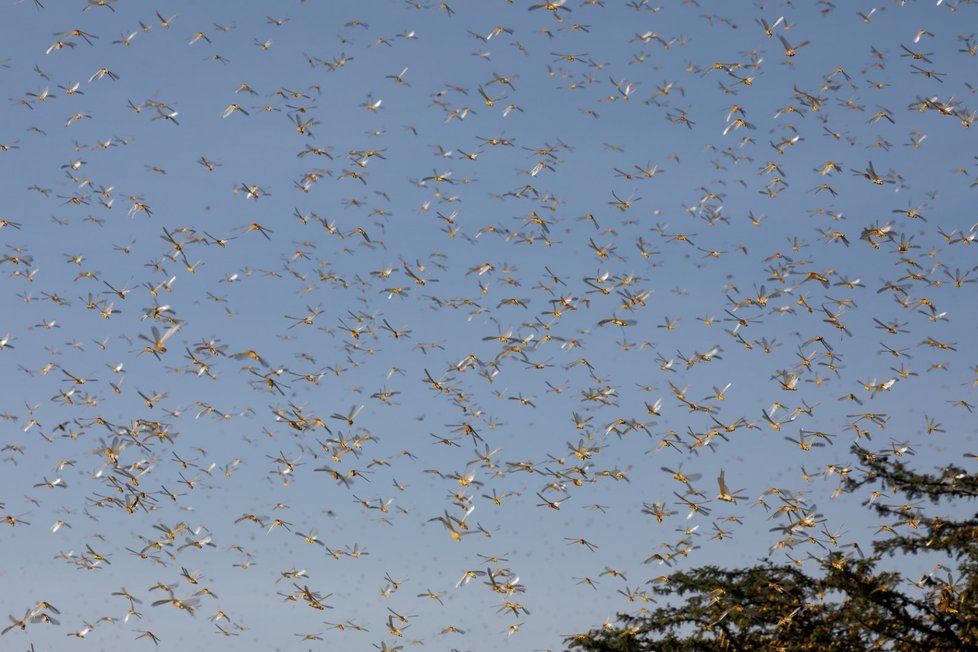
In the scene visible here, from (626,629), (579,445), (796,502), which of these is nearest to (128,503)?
(579,445)

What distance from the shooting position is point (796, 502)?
22.4 metres

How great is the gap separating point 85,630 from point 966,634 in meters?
17.9

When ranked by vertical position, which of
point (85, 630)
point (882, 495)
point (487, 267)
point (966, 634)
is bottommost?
point (966, 634)

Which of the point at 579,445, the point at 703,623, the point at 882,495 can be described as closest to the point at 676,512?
the point at 579,445

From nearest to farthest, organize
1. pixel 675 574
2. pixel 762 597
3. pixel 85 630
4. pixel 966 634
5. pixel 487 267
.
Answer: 1. pixel 85 630
2. pixel 966 634
3. pixel 487 267
4. pixel 762 597
5. pixel 675 574

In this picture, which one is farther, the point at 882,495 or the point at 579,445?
the point at 882,495

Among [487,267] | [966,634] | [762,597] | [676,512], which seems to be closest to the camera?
[676,512]

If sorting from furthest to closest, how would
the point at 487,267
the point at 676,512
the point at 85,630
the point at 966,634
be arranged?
the point at 487,267
the point at 966,634
the point at 676,512
the point at 85,630

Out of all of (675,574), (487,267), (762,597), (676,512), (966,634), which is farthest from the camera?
(675,574)

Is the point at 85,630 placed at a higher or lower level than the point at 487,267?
lower

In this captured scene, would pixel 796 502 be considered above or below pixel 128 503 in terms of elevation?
below

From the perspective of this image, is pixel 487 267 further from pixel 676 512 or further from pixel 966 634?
pixel 966 634

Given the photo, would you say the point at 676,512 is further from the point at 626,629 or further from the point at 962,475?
the point at 626,629

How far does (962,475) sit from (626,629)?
31.9ft
